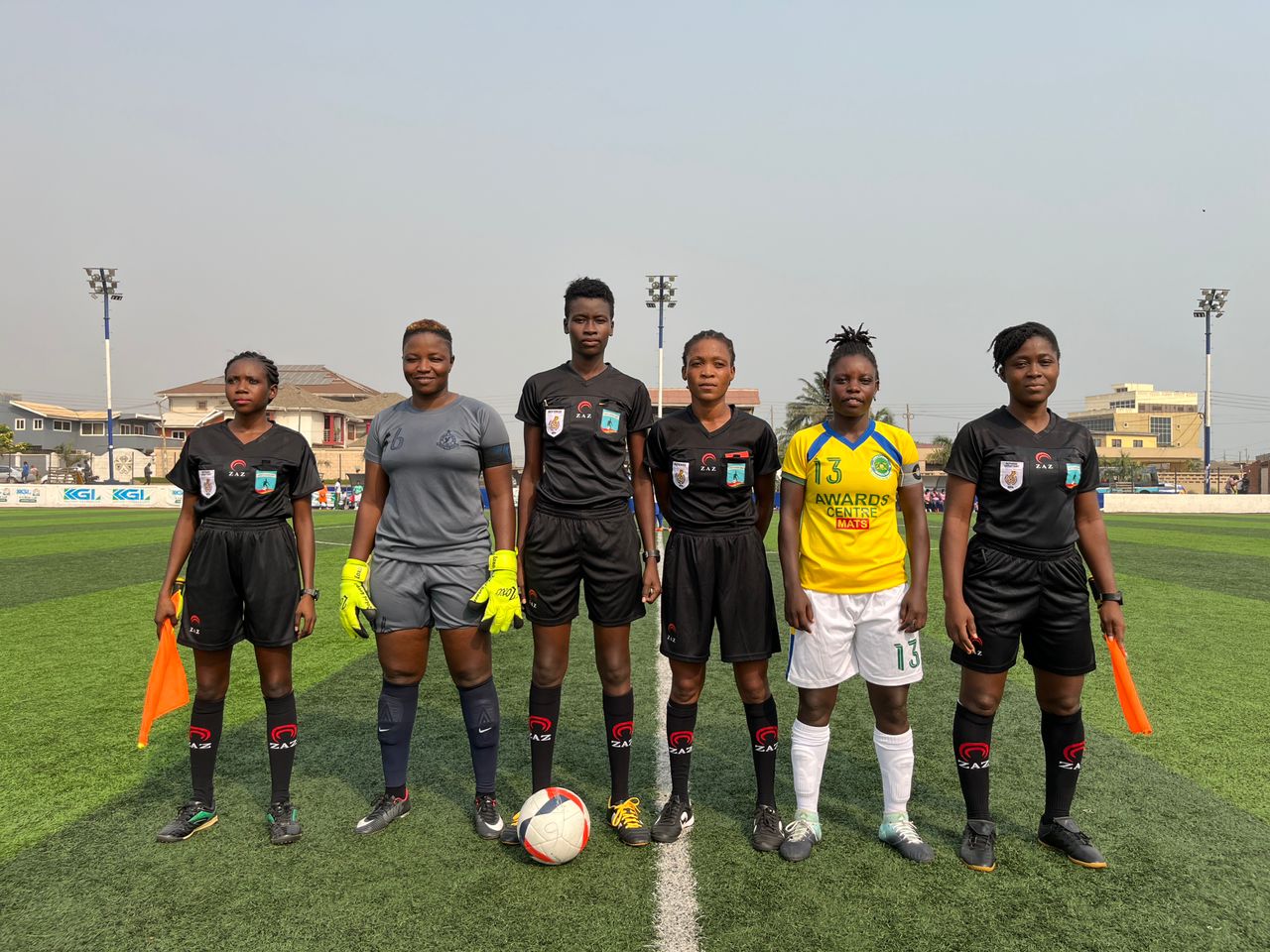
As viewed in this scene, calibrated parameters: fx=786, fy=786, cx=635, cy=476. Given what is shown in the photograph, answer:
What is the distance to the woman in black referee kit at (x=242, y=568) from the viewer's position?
3.52 metres

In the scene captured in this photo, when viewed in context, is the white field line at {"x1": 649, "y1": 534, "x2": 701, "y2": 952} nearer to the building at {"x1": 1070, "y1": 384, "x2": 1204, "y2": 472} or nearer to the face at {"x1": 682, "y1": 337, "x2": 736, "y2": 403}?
the face at {"x1": 682, "y1": 337, "x2": 736, "y2": 403}

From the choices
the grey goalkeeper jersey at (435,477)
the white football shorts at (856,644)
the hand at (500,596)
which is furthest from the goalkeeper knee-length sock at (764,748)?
the grey goalkeeper jersey at (435,477)

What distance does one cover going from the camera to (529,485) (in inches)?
144

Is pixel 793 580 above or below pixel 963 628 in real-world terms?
above

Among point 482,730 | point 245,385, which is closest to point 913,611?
point 482,730

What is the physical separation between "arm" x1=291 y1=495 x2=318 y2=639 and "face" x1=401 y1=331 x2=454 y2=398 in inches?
30.7

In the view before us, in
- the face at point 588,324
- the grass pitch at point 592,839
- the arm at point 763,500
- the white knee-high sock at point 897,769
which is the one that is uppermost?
the face at point 588,324

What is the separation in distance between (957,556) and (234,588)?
10.4 feet

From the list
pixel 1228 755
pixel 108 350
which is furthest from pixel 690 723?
pixel 108 350

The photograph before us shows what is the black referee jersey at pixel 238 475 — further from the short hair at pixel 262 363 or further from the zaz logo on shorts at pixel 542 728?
the zaz logo on shorts at pixel 542 728

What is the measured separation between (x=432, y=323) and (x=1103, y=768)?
4.29m

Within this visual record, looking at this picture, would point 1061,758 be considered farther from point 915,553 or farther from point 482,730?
point 482,730

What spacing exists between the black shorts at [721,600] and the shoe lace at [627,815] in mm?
708

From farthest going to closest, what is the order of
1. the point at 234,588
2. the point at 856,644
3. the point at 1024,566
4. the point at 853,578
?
the point at 234,588 → the point at 856,644 → the point at 853,578 → the point at 1024,566
